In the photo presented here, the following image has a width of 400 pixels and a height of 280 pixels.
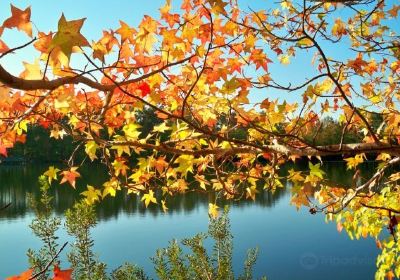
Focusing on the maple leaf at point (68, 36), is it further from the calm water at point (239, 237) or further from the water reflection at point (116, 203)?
the water reflection at point (116, 203)

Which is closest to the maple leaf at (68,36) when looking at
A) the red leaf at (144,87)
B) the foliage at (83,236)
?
the red leaf at (144,87)

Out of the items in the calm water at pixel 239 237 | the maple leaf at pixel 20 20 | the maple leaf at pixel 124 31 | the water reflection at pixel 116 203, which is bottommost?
the calm water at pixel 239 237

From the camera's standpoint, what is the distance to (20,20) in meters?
1.29

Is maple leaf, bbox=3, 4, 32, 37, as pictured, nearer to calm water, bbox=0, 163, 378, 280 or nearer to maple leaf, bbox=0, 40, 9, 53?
maple leaf, bbox=0, 40, 9, 53

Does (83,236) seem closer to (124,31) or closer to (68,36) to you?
(124,31)

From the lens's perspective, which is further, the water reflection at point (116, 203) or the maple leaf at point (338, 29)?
the water reflection at point (116, 203)

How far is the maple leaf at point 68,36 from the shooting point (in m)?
1.06

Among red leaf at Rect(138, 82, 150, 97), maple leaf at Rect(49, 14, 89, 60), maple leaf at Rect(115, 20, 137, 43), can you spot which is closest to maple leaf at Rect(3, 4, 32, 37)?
maple leaf at Rect(49, 14, 89, 60)

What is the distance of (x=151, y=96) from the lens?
82.5 inches

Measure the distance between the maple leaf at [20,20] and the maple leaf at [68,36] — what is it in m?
0.28

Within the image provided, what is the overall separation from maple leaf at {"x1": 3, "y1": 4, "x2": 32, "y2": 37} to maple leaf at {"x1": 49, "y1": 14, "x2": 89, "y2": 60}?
28 cm

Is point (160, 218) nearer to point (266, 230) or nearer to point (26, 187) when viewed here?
point (266, 230)

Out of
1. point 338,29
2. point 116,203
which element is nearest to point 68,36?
point 338,29

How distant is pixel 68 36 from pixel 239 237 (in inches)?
607
